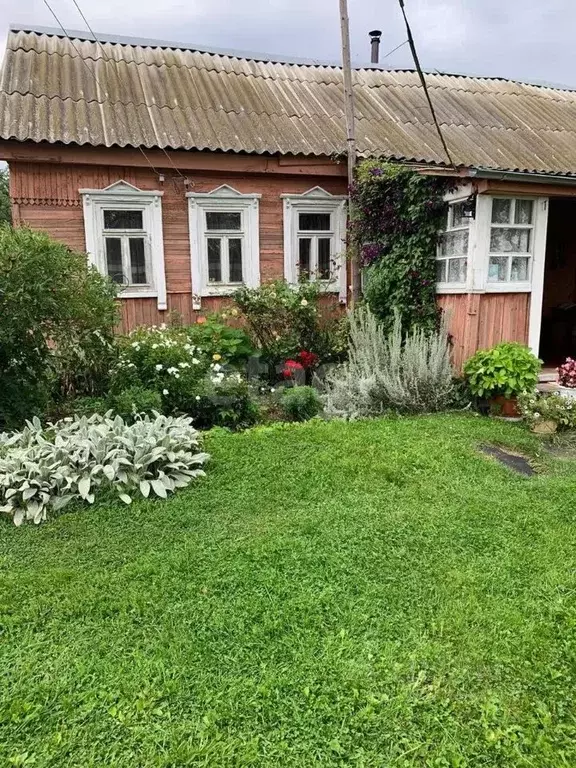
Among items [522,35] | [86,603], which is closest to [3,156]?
[86,603]

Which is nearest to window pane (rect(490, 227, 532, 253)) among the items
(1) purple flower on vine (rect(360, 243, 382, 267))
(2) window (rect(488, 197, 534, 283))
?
(2) window (rect(488, 197, 534, 283))

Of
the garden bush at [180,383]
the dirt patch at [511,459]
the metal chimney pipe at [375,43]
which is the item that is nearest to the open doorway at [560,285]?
the dirt patch at [511,459]

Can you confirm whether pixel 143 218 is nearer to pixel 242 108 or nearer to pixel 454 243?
pixel 242 108

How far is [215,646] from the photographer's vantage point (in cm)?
243

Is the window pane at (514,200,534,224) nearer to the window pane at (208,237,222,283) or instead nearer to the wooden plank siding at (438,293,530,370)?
the wooden plank siding at (438,293,530,370)

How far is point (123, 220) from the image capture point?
7832 mm

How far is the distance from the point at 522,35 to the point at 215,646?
10.2 m

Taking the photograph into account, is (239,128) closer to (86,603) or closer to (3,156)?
(3,156)

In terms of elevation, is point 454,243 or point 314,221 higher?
point 314,221

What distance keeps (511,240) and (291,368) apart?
3050 mm

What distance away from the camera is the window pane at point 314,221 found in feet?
28.4


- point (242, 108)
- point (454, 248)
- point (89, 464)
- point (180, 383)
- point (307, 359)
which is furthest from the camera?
point (242, 108)

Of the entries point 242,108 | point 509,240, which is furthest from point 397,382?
point 242,108

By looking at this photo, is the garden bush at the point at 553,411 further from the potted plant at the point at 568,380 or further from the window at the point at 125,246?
the window at the point at 125,246
